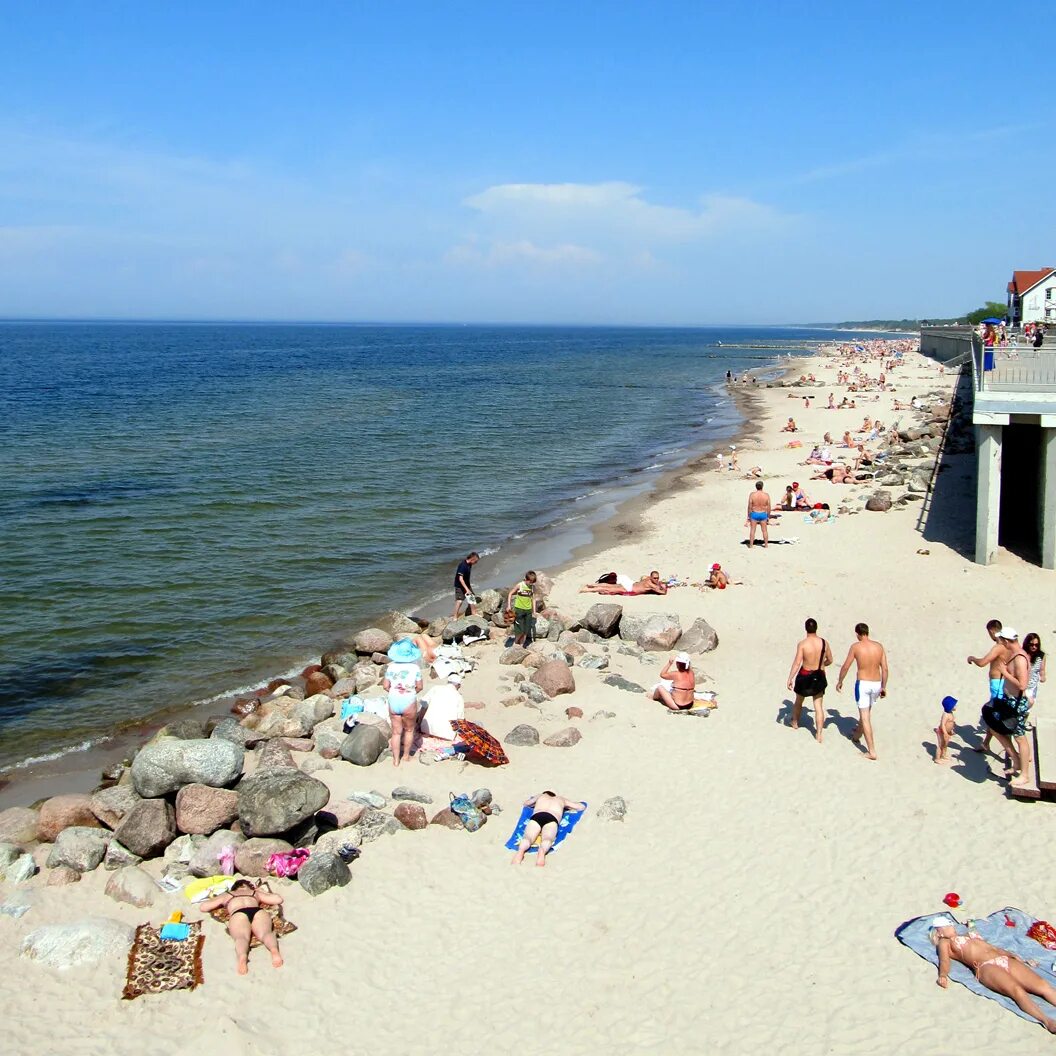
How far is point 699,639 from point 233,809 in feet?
26.9

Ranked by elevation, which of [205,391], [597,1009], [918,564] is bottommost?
[597,1009]

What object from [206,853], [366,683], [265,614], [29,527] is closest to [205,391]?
[29,527]

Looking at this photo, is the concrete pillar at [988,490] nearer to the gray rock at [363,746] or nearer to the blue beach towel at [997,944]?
the blue beach towel at [997,944]

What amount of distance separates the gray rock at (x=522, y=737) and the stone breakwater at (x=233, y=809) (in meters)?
0.02

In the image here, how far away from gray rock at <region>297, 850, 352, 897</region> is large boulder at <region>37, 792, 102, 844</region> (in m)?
2.99

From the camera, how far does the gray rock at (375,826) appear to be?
9.66 m

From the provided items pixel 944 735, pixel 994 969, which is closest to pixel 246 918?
pixel 994 969

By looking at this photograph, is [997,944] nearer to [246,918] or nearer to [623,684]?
[246,918]

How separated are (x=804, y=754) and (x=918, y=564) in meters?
9.19

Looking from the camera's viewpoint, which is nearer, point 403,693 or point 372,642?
point 403,693

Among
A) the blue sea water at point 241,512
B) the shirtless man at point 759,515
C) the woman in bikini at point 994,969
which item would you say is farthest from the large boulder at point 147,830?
the shirtless man at point 759,515

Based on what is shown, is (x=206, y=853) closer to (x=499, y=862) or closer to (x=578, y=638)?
(x=499, y=862)

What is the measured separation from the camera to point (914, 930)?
7.93 meters

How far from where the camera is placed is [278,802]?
373 inches
